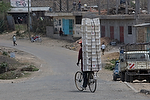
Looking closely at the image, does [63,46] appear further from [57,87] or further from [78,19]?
[57,87]

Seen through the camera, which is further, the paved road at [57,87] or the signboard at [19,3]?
the signboard at [19,3]

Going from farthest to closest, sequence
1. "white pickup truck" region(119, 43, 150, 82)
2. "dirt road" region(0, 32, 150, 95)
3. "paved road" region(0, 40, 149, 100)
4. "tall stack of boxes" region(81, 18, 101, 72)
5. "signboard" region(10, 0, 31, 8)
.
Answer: "signboard" region(10, 0, 31, 8), "dirt road" region(0, 32, 150, 95), "white pickup truck" region(119, 43, 150, 82), "tall stack of boxes" region(81, 18, 101, 72), "paved road" region(0, 40, 149, 100)

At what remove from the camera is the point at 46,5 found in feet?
188

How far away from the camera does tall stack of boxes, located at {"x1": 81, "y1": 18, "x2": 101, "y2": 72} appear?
32.4 feet

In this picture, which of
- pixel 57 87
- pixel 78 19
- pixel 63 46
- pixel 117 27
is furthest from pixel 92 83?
pixel 78 19

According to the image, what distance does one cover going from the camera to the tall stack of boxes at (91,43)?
9.89 meters

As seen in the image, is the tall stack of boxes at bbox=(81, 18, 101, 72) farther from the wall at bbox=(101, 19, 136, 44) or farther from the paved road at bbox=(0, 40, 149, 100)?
the wall at bbox=(101, 19, 136, 44)

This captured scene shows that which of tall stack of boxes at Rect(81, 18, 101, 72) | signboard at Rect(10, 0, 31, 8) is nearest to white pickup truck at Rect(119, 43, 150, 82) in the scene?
tall stack of boxes at Rect(81, 18, 101, 72)

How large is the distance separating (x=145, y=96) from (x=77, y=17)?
3217 cm

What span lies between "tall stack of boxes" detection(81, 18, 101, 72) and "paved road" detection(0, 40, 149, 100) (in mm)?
1042

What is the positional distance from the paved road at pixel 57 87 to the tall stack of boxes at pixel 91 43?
1.04 meters

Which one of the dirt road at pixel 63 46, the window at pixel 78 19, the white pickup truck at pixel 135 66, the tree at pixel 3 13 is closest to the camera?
the white pickup truck at pixel 135 66

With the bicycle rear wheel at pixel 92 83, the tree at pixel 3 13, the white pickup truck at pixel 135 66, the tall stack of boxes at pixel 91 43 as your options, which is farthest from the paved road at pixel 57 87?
the tree at pixel 3 13

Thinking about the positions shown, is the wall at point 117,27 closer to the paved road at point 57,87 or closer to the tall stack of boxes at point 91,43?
the paved road at point 57,87
